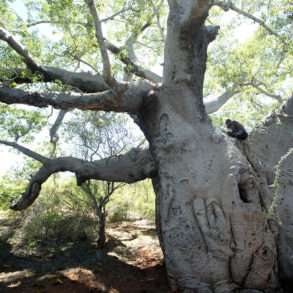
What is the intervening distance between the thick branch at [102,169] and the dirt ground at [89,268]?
103cm

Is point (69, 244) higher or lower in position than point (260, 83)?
lower

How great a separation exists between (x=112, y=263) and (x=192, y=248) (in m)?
1.80

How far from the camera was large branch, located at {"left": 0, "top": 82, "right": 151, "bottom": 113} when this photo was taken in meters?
4.98

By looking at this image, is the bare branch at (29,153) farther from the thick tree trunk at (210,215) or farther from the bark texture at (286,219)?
the bark texture at (286,219)

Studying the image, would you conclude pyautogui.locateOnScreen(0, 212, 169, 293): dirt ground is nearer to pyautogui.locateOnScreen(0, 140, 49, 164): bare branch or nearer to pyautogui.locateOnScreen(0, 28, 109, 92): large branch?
pyautogui.locateOnScreen(0, 140, 49, 164): bare branch

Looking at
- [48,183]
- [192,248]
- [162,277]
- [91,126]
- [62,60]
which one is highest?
[62,60]

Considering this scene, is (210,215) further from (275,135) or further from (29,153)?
(29,153)

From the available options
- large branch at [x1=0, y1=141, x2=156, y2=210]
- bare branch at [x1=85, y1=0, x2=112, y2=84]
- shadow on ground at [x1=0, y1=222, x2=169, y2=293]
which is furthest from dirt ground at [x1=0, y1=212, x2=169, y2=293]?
bare branch at [x1=85, y1=0, x2=112, y2=84]

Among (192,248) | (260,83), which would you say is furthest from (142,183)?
(192,248)

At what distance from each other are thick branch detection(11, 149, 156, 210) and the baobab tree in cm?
2

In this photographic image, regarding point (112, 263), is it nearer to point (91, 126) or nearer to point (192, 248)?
point (192, 248)

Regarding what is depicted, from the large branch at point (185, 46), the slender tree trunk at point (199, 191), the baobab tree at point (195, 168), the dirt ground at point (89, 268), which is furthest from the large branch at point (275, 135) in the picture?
the dirt ground at point (89, 268)

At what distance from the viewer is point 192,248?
187 inches

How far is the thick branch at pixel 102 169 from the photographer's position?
5.98 m
